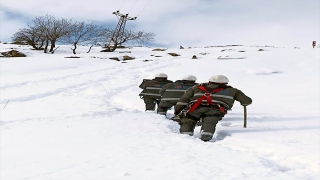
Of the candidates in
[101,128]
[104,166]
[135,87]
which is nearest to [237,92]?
[101,128]

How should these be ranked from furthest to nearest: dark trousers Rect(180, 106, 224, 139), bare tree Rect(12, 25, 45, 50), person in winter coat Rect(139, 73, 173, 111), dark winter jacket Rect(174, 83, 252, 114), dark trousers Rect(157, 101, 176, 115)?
bare tree Rect(12, 25, 45, 50), person in winter coat Rect(139, 73, 173, 111), dark trousers Rect(157, 101, 176, 115), dark winter jacket Rect(174, 83, 252, 114), dark trousers Rect(180, 106, 224, 139)

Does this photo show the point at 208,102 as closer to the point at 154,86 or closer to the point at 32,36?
the point at 154,86

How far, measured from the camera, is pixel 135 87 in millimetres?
13914

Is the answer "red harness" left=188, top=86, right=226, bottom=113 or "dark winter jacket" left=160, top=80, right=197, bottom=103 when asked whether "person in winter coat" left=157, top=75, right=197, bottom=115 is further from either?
"red harness" left=188, top=86, right=226, bottom=113

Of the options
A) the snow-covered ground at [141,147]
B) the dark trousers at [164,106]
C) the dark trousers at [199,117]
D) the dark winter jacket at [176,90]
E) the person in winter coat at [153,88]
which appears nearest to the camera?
the snow-covered ground at [141,147]

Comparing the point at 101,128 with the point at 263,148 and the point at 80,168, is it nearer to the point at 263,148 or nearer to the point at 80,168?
the point at 80,168

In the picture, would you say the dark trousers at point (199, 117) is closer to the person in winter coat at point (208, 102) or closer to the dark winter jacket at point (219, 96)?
the person in winter coat at point (208, 102)

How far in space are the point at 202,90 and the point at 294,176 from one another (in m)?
2.46

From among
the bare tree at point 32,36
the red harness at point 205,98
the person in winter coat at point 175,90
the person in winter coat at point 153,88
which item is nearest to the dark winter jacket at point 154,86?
the person in winter coat at point 153,88

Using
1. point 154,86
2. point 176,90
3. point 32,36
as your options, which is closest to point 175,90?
point 176,90

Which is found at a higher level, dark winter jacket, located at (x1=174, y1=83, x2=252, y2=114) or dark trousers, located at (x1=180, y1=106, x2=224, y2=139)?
dark winter jacket, located at (x1=174, y1=83, x2=252, y2=114)

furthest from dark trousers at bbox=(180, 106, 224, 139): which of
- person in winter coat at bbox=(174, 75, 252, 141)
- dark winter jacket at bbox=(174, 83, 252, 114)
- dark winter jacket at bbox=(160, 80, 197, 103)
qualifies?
dark winter jacket at bbox=(160, 80, 197, 103)

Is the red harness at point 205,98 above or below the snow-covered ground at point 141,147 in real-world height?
above

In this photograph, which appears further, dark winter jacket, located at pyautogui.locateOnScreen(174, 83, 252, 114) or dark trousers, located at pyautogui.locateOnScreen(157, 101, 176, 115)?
dark trousers, located at pyautogui.locateOnScreen(157, 101, 176, 115)
